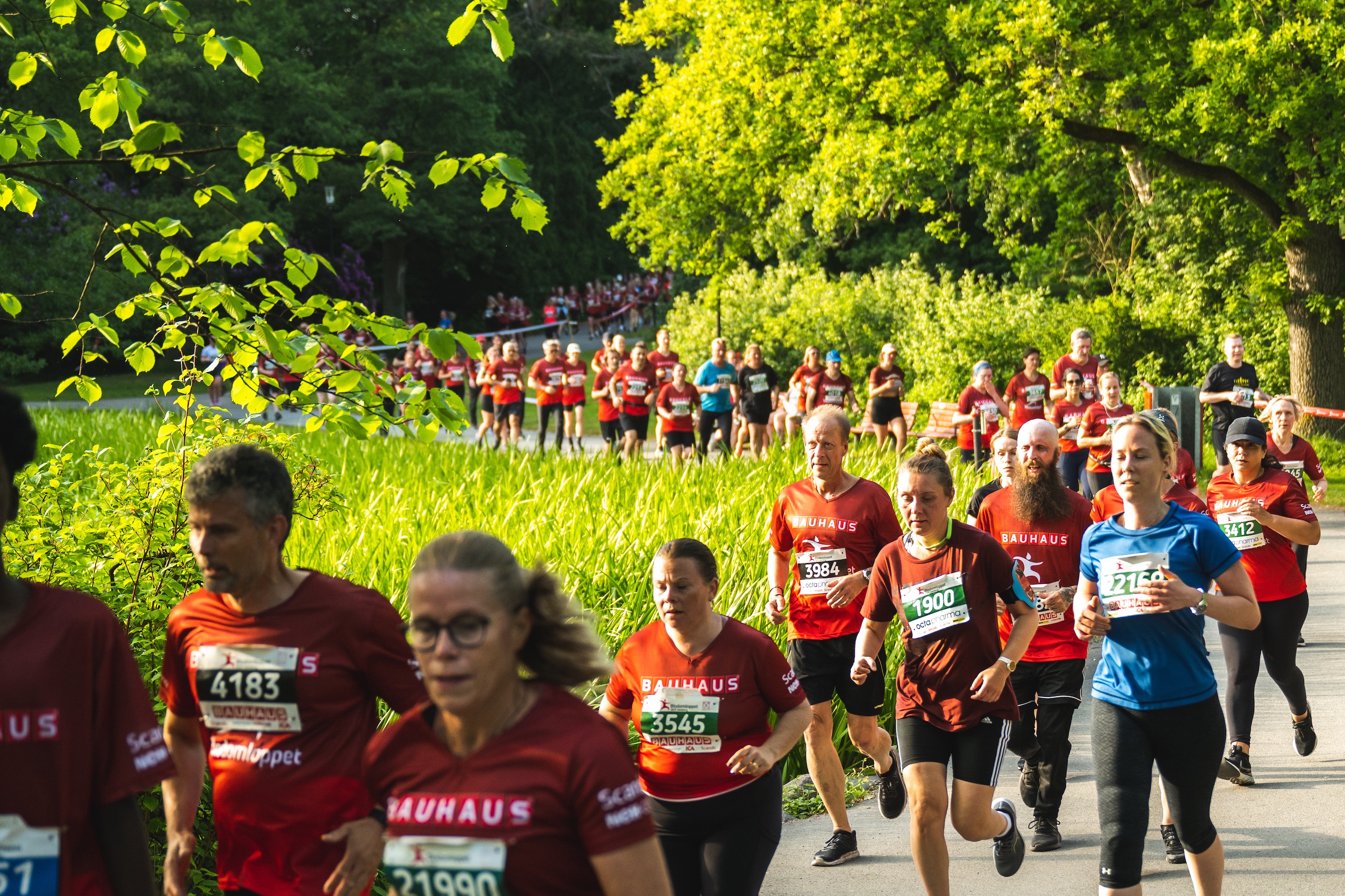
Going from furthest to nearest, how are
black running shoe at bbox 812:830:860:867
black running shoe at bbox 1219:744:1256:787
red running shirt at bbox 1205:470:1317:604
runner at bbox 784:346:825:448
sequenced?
runner at bbox 784:346:825:448 → red running shirt at bbox 1205:470:1317:604 → black running shoe at bbox 1219:744:1256:787 → black running shoe at bbox 812:830:860:867

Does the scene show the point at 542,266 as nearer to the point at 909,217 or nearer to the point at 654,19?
the point at 909,217

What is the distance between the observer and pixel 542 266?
194 feet

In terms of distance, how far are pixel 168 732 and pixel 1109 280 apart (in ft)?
103

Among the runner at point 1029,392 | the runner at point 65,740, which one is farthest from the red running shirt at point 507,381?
the runner at point 65,740

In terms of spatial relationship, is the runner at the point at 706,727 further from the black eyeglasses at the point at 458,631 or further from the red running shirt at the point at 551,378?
the red running shirt at the point at 551,378

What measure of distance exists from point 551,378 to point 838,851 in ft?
58.2

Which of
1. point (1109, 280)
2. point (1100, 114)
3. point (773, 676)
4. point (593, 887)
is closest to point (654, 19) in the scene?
point (1100, 114)

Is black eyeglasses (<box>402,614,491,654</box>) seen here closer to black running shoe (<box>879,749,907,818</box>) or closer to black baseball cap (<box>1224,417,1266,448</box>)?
black running shoe (<box>879,749,907,818</box>)

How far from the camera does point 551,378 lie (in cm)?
2327

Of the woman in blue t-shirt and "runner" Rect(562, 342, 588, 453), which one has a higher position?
"runner" Rect(562, 342, 588, 453)

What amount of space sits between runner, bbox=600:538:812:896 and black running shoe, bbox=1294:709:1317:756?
4.06m

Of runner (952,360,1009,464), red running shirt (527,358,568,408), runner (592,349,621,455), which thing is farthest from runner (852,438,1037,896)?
red running shirt (527,358,568,408)

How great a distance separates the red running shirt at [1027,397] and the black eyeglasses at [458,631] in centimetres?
1471

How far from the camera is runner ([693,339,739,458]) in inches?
811
